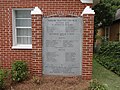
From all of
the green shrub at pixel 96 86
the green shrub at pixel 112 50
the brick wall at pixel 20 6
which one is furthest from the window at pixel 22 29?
the green shrub at pixel 112 50

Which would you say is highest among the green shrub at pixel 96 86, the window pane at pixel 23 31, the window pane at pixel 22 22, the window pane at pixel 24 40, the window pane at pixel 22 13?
the window pane at pixel 22 13

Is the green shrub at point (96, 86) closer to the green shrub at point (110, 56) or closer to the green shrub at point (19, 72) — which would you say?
the green shrub at point (19, 72)

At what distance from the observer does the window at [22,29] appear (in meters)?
9.54

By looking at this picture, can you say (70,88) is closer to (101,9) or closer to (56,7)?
(56,7)

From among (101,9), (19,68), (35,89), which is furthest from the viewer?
(101,9)

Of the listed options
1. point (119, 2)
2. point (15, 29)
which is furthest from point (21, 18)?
point (119, 2)

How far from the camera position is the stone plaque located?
8.33 metres

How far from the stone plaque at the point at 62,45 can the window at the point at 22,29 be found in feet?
4.53

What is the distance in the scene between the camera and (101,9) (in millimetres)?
22734

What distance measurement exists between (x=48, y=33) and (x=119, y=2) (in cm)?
2435

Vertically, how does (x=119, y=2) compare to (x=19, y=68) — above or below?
above

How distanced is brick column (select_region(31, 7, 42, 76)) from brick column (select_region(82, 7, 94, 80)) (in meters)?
1.53

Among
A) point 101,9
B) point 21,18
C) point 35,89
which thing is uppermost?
point 101,9

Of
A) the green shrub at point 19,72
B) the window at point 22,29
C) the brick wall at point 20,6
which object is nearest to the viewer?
the green shrub at point 19,72
